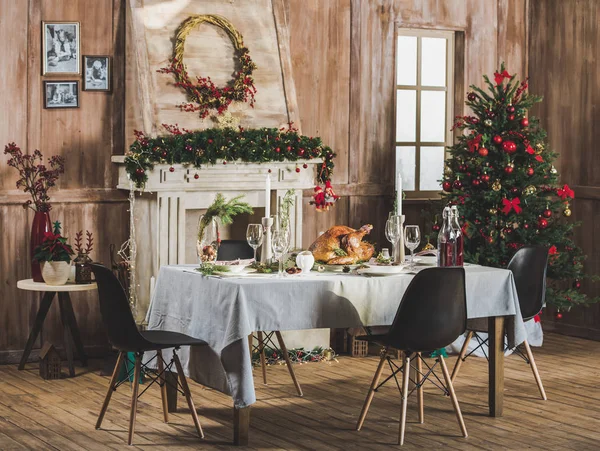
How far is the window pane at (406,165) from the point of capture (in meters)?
8.29

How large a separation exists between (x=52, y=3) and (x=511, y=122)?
132 inches

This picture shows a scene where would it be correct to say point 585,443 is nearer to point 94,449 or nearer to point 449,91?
point 94,449

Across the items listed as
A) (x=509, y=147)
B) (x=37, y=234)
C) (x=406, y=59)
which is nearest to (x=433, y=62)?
(x=406, y=59)

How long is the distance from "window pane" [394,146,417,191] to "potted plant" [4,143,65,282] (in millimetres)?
2817

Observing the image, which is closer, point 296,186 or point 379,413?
point 379,413

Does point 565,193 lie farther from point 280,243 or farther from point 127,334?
point 127,334

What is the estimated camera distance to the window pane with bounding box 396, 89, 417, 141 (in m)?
8.28

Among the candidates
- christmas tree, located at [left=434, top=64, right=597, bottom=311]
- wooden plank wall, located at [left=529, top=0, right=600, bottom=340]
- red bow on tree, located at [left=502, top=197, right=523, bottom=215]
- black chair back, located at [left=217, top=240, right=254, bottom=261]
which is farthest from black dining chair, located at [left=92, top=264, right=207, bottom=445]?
wooden plank wall, located at [left=529, top=0, right=600, bottom=340]

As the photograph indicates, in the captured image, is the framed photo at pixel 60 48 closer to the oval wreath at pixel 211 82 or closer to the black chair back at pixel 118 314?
the oval wreath at pixel 211 82

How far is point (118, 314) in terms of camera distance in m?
4.88

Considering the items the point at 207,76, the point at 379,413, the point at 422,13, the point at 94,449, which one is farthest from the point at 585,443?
the point at 422,13

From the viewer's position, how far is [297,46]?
7.68 meters

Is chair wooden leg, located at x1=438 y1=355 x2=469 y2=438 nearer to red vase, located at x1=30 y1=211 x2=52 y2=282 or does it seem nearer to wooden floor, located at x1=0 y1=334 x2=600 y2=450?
Result: wooden floor, located at x1=0 y1=334 x2=600 y2=450

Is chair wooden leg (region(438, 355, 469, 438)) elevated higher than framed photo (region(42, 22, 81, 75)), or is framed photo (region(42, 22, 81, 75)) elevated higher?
framed photo (region(42, 22, 81, 75))
